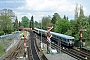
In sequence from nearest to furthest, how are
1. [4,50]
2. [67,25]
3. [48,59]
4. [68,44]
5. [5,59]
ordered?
[48,59]
[5,59]
[4,50]
[68,44]
[67,25]

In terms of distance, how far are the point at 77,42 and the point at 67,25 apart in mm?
24987

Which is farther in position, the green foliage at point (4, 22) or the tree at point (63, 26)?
the green foliage at point (4, 22)

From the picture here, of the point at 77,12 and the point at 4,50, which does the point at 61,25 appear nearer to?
the point at 77,12

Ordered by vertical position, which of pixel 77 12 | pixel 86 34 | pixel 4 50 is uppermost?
pixel 77 12

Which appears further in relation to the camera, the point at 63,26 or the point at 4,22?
the point at 4,22

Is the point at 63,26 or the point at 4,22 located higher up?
the point at 4,22

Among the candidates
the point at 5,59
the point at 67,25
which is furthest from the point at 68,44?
the point at 67,25

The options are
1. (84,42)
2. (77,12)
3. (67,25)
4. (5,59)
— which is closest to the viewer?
(5,59)

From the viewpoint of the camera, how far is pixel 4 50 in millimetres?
43906

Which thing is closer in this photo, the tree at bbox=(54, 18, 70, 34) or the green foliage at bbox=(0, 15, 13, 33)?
the tree at bbox=(54, 18, 70, 34)

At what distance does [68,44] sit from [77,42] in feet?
18.3

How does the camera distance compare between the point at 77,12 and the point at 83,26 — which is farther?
the point at 77,12

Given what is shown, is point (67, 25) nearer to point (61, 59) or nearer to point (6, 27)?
point (6, 27)

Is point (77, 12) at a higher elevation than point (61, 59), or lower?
higher
